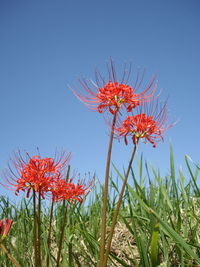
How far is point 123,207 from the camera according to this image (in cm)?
406

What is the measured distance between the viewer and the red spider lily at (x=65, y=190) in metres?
2.20

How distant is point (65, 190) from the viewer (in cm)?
228

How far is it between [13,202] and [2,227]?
2.65 metres

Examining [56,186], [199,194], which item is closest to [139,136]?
[56,186]

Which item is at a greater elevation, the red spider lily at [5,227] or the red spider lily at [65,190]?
the red spider lily at [65,190]

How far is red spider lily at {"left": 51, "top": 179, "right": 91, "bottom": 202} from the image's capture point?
220cm

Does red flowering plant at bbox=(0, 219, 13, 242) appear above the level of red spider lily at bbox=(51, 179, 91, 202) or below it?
below

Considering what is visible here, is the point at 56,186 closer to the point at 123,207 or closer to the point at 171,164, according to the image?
the point at 171,164

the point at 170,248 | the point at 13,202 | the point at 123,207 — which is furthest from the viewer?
the point at 13,202

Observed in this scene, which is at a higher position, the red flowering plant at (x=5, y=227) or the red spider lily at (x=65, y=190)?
the red spider lily at (x=65, y=190)

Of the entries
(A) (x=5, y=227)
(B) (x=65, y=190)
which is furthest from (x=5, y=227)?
(B) (x=65, y=190)

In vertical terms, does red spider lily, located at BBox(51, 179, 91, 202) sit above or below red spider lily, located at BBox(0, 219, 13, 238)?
above

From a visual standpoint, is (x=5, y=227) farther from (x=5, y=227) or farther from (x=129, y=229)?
(x=129, y=229)

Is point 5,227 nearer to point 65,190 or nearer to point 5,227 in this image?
point 5,227
